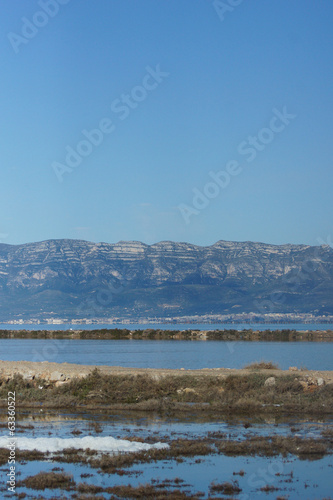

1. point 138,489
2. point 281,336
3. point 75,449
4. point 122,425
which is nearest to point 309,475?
point 138,489

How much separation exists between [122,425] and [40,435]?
2.89 m

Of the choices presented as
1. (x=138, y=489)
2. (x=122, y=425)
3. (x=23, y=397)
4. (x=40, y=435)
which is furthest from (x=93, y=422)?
(x=138, y=489)

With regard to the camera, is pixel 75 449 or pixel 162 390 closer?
pixel 75 449

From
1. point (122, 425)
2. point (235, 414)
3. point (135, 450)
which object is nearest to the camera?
point (135, 450)

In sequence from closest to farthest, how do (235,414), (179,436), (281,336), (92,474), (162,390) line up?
(92,474) < (179,436) < (235,414) < (162,390) < (281,336)

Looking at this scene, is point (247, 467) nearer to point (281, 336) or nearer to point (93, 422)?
point (93, 422)

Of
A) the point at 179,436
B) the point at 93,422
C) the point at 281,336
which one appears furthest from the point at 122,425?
the point at 281,336

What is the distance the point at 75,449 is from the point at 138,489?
154 inches

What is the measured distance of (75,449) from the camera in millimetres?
16391

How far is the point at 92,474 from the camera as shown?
14.3m

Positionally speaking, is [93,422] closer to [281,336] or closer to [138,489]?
[138,489]

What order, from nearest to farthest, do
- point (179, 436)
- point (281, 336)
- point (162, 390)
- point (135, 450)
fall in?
point (135, 450)
point (179, 436)
point (162, 390)
point (281, 336)

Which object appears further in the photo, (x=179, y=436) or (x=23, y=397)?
(x=23, y=397)

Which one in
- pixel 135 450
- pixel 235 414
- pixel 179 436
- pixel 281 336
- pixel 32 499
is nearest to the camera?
pixel 32 499
